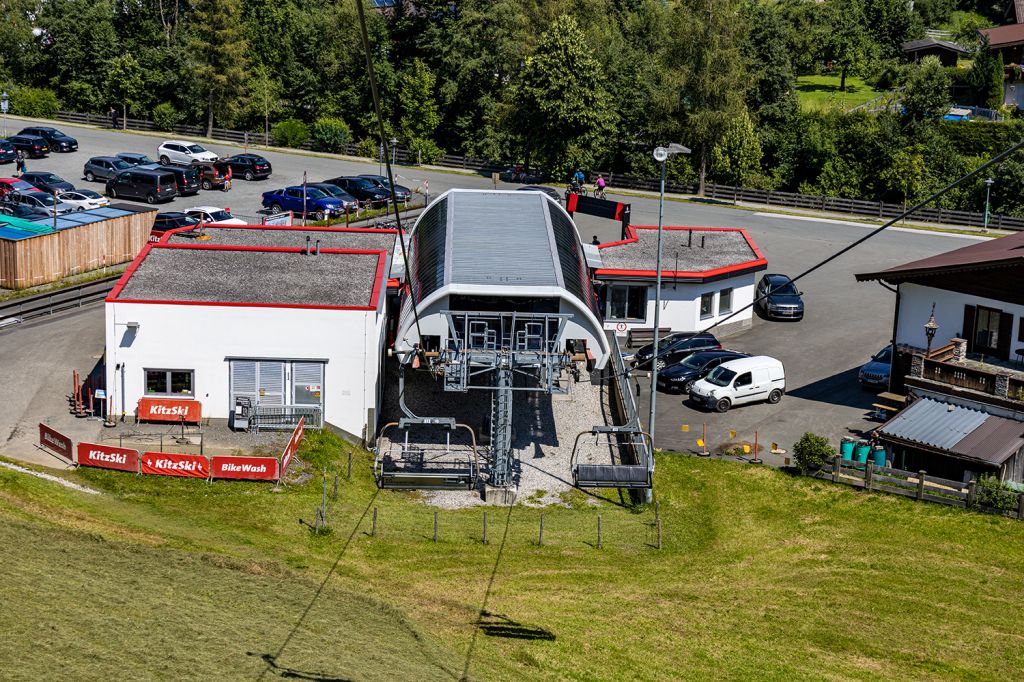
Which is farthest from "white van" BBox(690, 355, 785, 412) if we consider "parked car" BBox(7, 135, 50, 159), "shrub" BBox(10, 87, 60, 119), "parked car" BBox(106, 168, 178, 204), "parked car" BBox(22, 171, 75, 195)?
"shrub" BBox(10, 87, 60, 119)

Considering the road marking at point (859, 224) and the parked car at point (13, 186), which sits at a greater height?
the parked car at point (13, 186)

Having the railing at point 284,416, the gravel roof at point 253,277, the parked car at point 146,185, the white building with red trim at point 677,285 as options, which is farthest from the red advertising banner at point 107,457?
the parked car at point 146,185

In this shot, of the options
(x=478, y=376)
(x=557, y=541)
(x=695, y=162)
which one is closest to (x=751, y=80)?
(x=695, y=162)

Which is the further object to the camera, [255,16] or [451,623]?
[255,16]

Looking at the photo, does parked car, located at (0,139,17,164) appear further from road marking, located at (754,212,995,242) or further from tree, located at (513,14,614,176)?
road marking, located at (754,212,995,242)

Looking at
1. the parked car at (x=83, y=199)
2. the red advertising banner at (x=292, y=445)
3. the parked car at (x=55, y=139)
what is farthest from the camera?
the parked car at (x=55, y=139)

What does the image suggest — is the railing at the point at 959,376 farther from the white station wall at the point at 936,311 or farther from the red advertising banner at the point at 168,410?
the red advertising banner at the point at 168,410

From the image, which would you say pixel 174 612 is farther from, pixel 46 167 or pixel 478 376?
pixel 46 167

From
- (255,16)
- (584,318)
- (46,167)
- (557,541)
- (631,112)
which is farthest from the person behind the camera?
(255,16)
